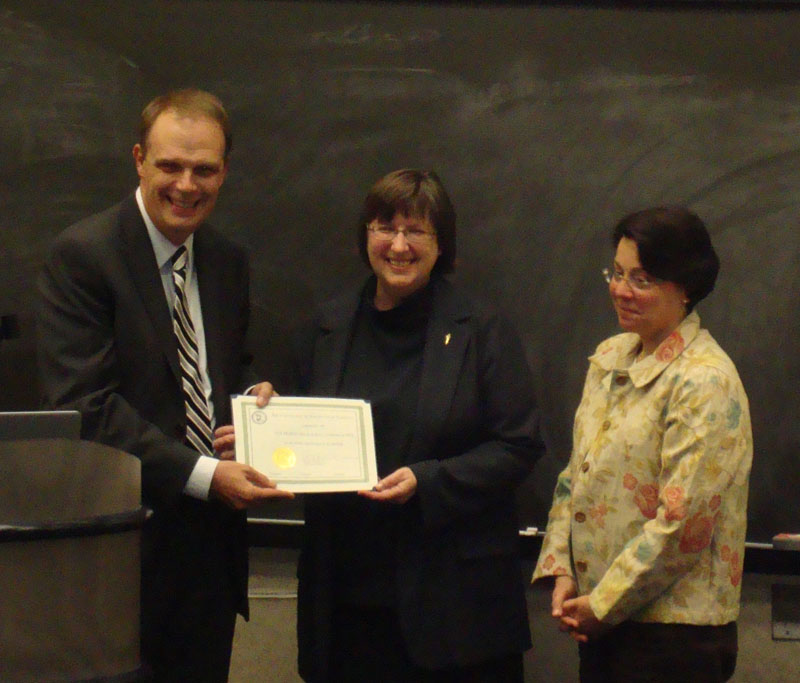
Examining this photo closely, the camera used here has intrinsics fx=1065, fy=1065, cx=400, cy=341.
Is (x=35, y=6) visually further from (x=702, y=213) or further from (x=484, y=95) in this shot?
(x=702, y=213)

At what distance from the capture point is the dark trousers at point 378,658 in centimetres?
253

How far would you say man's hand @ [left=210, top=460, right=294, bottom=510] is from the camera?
2344 mm

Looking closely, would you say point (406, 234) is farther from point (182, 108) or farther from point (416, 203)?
point (182, 108)

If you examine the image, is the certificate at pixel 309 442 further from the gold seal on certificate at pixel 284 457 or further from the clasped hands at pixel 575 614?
the clasped hands at pixel 575 614

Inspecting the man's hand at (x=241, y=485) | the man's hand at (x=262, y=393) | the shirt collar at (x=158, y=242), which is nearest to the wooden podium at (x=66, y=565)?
the man's hand at (x=241, y=485)

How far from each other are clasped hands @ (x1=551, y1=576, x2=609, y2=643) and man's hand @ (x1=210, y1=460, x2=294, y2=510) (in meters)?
0.65

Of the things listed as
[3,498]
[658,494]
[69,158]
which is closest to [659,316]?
[658,494]

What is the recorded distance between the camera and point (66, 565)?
1397 mm

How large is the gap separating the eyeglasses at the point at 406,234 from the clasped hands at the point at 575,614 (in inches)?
33.8

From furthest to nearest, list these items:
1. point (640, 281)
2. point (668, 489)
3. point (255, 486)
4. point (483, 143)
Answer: point (483, 143)
point (255, 486)
point (640, 281)
point (668, 489)

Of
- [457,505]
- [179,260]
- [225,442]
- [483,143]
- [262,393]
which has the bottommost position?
[457,505]

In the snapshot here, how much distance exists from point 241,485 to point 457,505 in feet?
1.62

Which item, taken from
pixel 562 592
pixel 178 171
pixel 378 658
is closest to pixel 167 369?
pixel 178 171

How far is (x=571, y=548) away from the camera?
2.43 meters
